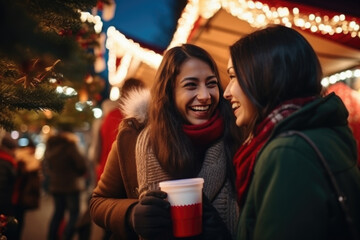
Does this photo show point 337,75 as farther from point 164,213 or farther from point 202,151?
point 164,213

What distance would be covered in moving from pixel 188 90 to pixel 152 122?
338 mm

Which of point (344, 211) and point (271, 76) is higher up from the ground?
point (271, 76)

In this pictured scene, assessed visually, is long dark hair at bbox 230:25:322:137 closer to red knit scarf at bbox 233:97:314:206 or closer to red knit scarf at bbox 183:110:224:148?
red knit scarf at bbox 233:97:314:206

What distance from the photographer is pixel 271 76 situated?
1754 mm

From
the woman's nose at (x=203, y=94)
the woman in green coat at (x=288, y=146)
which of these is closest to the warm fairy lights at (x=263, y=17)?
the woman's nose at (x=203, y=94)

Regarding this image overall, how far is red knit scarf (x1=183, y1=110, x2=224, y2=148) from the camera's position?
254 cm

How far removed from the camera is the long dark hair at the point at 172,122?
8.11ft

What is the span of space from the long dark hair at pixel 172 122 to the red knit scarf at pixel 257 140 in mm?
626

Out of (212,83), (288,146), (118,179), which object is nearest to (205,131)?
(212,83)

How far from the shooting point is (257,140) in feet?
5.89

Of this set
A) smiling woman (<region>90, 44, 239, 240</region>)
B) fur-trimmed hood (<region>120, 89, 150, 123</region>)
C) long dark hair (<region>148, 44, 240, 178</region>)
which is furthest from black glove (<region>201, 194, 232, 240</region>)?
fur-trimmed hood (<region>120, 89, 150, 123</region>)

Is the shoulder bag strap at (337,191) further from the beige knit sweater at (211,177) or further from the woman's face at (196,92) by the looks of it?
the woman's face at (196,92)

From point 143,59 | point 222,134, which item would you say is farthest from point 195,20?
point 222,134

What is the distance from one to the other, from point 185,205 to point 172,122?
2.56ft
